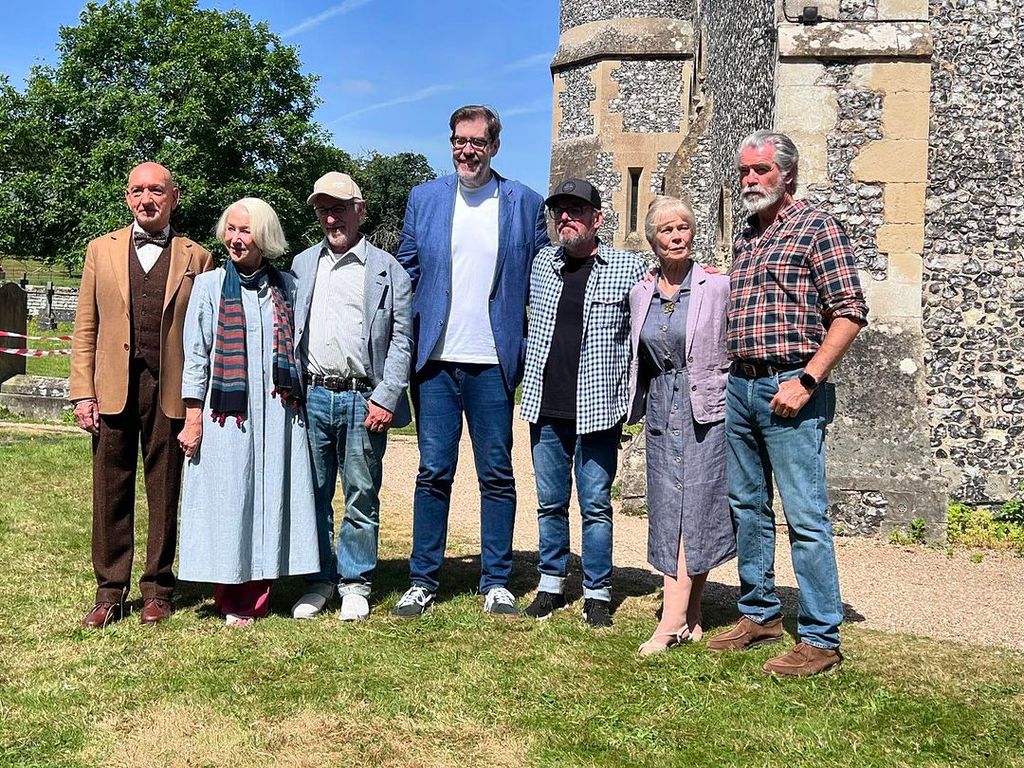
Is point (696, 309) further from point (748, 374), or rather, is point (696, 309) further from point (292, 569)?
point (292, 569)

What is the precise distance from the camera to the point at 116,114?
2889 cm

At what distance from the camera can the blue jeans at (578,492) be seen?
4836mm

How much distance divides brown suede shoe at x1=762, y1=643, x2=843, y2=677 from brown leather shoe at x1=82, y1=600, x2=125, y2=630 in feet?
9.98

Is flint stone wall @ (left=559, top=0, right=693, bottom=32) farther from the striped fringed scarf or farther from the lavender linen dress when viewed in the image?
the striped fringed scarf

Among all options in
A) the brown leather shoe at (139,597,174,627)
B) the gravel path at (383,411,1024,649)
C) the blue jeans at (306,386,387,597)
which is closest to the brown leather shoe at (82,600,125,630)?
the brown leather shoe at (139,597,174,627)

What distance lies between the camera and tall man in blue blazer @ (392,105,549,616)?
489 cm

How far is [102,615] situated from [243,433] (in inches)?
43.6

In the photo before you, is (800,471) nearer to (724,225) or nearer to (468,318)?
(468,318)

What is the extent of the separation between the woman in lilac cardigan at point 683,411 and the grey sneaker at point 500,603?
2.50 feet

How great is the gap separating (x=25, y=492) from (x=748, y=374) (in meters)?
6.43

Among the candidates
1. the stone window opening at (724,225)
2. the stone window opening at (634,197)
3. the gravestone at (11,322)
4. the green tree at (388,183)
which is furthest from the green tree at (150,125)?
the stone window opening at (724,225)

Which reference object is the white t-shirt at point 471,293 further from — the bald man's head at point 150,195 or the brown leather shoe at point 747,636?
the brown leather shoe at point 747,636

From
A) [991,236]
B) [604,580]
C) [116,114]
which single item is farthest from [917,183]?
[116,114]

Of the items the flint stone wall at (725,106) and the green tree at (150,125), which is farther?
the green tree at (150,125)
